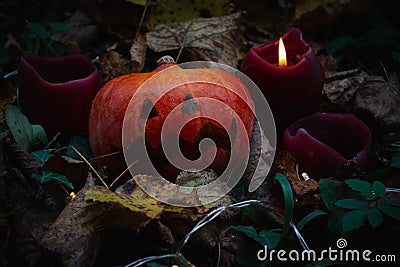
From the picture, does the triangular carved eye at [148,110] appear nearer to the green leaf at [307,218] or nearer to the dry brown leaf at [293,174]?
the dry brown leaf at [293,174]

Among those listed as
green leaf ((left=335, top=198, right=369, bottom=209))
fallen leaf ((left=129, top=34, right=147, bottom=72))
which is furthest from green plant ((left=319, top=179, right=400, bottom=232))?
fallen leaf ((left=129, top=34, right=147, bottom=72))

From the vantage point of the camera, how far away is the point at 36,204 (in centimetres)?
125

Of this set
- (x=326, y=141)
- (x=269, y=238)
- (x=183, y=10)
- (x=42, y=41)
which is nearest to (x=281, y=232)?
(x=269, y=238)

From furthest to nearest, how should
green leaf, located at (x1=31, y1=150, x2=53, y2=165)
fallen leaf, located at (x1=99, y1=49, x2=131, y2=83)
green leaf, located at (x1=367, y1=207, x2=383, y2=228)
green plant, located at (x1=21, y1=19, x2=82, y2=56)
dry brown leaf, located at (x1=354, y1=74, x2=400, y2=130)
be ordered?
green plant, located at (x1=21, y1=19, x2=82, y2=56), fallen leaf, located at (x1=99, y1=49, x2=131, y2=83), dry brown leaf, located at (x1=354, y1=74, x2=400, y2=130), green leaf, located at (x1=31, y1=150, x2=53, y2=165), green leaf, located at (x1=367, y1=207, x2=383, y2=228)

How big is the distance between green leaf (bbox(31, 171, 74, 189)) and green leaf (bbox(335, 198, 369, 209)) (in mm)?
647

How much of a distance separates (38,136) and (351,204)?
0.94 meters

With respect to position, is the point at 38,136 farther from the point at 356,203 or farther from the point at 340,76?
the point at 340,76

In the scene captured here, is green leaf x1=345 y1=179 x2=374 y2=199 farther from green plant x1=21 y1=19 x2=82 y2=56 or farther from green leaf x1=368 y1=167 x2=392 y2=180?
green plant x1=21 y1=19 x2=82 y2=56

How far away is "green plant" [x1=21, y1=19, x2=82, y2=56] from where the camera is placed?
6.28 ft

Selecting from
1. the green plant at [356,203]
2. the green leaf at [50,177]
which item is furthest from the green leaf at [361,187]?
the green leaf at [50,177]

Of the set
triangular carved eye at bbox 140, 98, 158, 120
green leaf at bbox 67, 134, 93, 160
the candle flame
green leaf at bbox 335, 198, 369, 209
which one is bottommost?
green leaf at bbox 67, 134, 93, 160

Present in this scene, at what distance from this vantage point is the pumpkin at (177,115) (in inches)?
49.4

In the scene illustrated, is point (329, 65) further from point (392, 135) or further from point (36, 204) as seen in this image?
point (36, 204)

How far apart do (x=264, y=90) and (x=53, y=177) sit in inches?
26.3
